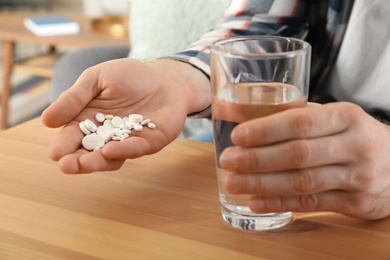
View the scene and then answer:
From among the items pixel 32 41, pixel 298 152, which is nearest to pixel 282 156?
pixel 298 152

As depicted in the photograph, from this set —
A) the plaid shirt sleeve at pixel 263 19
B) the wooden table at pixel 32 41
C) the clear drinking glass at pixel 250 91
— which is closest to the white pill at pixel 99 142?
the clear drinking glass at pixel 250 91

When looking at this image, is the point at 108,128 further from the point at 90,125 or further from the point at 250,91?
the point at 250,91

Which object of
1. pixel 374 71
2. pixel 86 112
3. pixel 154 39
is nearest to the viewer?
pixel 86 112

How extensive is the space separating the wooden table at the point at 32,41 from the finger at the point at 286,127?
1.99 meters

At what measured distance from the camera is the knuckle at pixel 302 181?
0.60 metres

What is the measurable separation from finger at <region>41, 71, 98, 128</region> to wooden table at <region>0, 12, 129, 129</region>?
1749 millimetres

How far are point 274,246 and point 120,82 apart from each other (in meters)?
0.32

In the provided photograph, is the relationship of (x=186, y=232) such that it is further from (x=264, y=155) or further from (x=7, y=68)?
(x=7, y=68)

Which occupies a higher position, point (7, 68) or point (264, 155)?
point (264, 155)

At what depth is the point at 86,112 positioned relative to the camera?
2.66 ft

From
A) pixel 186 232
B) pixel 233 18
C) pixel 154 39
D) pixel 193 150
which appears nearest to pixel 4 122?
pixel 154 39

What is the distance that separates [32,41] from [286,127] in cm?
224

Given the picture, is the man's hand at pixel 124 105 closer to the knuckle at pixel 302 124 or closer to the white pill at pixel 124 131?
the white pill at pixel 124 131

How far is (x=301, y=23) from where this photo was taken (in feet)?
4.00
